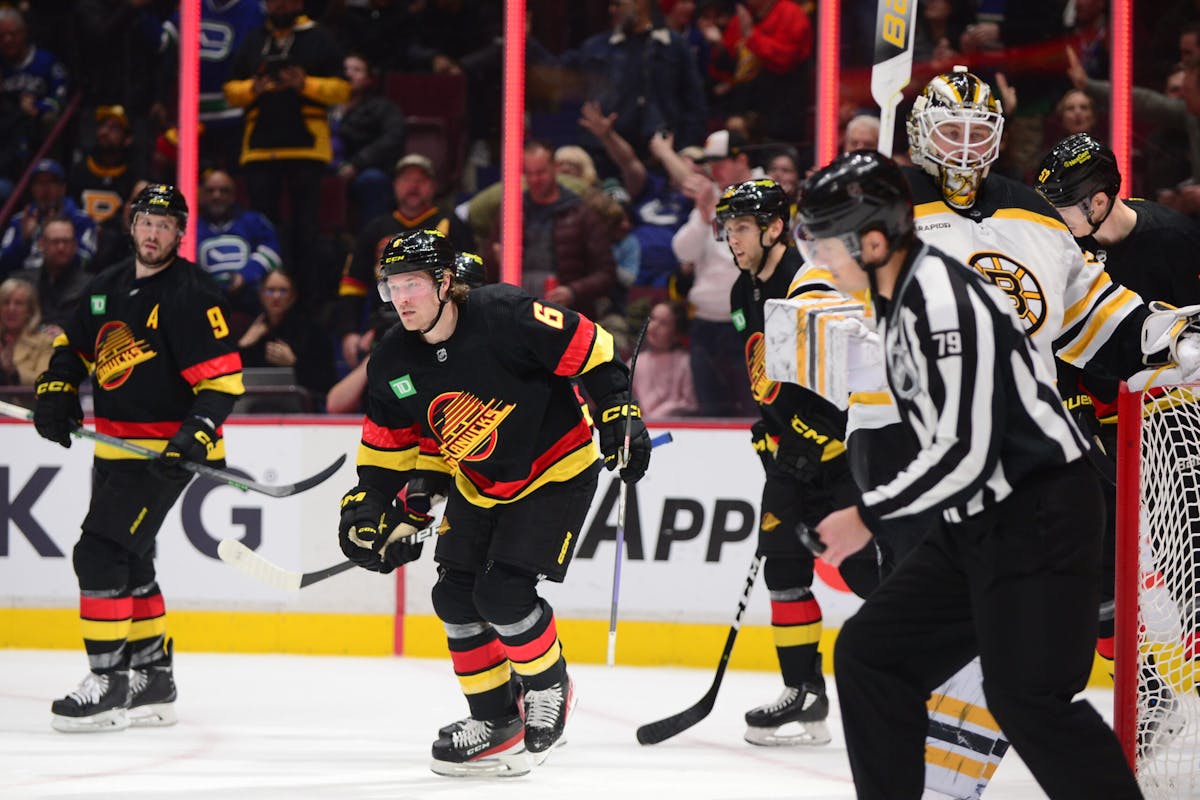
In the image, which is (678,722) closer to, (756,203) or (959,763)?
(959,763)

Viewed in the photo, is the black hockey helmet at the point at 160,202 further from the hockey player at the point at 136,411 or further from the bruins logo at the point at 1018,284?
the bruins logo at the point at 1018,284

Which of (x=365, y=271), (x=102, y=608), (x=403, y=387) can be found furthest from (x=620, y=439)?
(x=365, y=271)

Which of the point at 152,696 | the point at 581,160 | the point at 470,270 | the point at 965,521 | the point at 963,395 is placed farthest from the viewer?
the point at 581,160

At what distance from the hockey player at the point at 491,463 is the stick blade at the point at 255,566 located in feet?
1.07

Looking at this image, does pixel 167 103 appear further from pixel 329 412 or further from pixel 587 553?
pixel 587 553

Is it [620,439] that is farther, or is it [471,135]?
[471,135]

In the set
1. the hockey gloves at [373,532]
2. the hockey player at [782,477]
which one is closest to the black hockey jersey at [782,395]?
the hockey player at [782,477]

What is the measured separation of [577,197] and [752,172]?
66cm

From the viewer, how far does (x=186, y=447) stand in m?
4.02

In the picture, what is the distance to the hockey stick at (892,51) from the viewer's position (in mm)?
3373

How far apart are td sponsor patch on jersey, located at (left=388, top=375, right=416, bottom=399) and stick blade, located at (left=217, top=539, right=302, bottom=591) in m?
0.57

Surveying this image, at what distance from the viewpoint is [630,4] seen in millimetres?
6062

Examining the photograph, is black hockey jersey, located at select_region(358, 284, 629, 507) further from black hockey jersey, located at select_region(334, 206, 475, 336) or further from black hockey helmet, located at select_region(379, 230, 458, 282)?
black hockey jersey, located at select_region(334, 206, 475, 336)

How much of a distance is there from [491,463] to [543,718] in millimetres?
588
